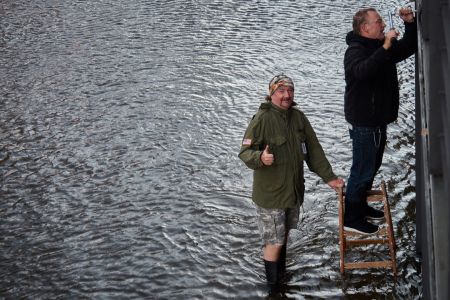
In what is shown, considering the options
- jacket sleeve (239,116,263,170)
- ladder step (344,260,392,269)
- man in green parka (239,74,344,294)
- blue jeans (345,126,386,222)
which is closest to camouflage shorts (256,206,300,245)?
man in green parka (239,74,344,294)

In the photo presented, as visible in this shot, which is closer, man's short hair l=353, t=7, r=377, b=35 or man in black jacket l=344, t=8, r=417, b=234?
man in black jacket l=344, t=8, r=417, b=234

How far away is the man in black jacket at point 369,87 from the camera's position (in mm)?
5582

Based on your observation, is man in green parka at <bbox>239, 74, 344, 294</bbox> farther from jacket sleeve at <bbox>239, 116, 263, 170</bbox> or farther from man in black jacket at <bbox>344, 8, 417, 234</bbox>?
man in black jacket at <bbox>344, 8, 417, 234</bbox>

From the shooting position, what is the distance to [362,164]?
6117 millimetres

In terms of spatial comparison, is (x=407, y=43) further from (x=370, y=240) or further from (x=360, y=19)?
(x=370, y=240)

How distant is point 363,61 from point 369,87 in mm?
266

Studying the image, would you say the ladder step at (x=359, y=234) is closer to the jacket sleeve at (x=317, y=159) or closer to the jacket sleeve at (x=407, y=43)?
the jacket sleeve at (x=317, y=159)

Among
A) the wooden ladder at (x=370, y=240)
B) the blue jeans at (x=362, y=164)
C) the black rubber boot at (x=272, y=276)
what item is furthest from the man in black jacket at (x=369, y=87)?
the black rubber boot at (x=272, y=276)

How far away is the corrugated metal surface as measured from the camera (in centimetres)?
396

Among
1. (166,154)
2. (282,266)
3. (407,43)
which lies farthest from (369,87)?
(166,154)

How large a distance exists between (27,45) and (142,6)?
300 centimetres

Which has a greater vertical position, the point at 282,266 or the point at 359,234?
the point at 359,234

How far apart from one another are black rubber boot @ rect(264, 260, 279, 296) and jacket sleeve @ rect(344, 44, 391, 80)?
1534 mm

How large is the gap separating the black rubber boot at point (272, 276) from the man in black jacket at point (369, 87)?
2.71ft
